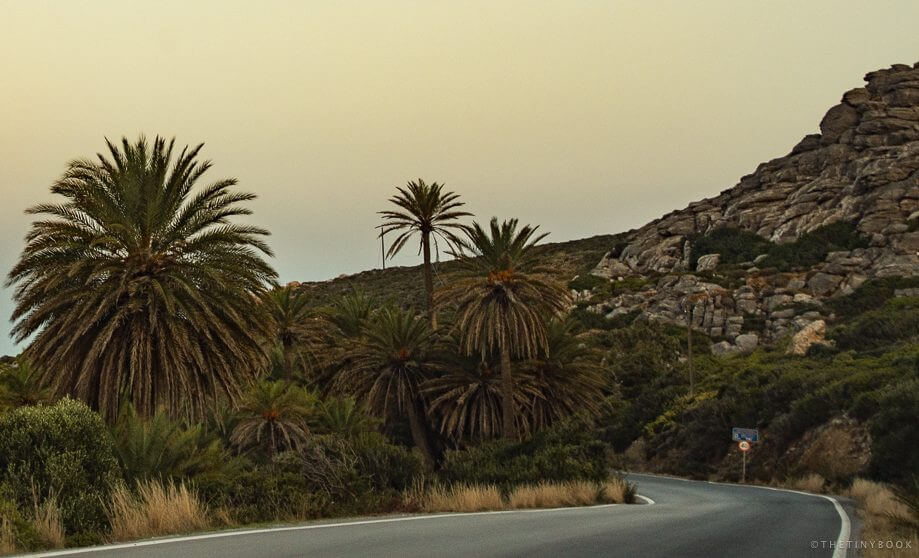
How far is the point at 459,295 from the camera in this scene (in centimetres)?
3562

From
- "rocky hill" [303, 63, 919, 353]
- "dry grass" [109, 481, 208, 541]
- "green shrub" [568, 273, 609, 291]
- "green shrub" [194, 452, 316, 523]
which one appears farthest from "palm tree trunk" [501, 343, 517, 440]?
"green shrub" [568, 273, 609, 291]

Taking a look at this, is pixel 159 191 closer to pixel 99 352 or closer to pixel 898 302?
pixel 99 352

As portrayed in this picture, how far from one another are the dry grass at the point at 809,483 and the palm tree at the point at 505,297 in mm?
13063

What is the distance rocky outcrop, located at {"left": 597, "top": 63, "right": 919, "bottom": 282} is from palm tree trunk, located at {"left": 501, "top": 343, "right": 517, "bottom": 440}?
6615 cm

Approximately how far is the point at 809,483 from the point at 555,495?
21.5m

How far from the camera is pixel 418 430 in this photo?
4016 cm

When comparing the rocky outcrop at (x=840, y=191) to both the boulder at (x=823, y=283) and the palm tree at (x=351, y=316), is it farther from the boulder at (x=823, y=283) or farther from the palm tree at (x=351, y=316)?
the palm tree at (x=351, y=316)

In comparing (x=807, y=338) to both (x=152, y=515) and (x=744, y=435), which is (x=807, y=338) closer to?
(x=744, y=435)

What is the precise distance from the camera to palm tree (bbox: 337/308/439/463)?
3872 centimetres

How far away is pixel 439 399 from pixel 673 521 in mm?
22527

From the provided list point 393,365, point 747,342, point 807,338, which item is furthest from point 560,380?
point 747,342

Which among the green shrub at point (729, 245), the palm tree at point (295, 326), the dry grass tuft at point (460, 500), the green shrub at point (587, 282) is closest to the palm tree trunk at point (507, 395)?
the palm tree at point (295, 326)

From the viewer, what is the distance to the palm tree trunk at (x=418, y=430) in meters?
39.5

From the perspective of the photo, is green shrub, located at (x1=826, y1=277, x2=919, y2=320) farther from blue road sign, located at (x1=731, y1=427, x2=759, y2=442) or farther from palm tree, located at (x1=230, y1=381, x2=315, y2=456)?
palm tree, located at (x1=230, y1=381, x2=315, y2=456)
